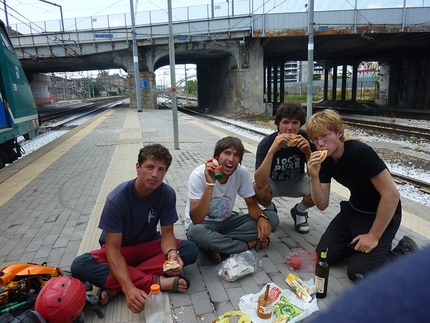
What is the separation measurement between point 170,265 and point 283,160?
6.81 ft

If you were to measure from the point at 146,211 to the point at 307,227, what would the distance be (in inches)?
87.3

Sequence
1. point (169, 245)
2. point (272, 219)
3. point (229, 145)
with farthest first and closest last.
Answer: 1. point (272, 219)
2. point (229, 145)
3. point (169, 245)

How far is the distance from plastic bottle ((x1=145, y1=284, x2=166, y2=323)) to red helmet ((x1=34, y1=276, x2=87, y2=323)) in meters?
0.49

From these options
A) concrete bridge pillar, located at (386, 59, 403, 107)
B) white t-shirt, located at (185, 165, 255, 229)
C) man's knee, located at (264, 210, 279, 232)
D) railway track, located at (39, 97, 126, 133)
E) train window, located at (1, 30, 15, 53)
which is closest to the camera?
white t-shirt, located at (185, 165, 255, 229)

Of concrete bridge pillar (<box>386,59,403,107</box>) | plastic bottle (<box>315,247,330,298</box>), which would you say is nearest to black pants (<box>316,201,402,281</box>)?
plastic bottle (<box>315,247,330,298</box>)

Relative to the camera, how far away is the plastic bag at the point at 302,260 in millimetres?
3379

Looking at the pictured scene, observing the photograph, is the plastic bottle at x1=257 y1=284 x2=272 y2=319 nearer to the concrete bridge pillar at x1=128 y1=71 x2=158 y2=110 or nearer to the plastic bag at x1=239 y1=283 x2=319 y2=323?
the plastic bag at x1=239 y1=283 x2=319 y2=323

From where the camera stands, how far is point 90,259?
290cm

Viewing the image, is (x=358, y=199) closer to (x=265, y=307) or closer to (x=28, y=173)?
(x=265, y=307)

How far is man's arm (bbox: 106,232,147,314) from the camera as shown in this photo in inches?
106

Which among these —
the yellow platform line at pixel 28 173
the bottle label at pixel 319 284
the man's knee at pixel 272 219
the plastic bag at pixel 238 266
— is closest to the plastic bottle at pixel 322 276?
the bottle label at pixel 319 284

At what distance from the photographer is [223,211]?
12.2 feet

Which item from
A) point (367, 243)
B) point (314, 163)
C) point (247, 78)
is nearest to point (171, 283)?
point (314, 163)

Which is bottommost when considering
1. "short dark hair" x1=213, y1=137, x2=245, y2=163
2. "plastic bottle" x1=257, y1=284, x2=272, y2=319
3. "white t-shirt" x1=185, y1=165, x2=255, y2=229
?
"plastic bottle" x1=257, y1=284, x2=272, y2=319
